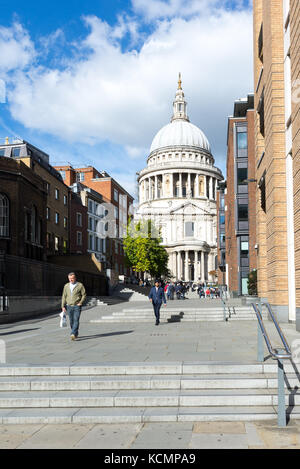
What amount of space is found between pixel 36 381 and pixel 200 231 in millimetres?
117808

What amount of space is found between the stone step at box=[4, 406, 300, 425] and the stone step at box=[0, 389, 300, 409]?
0.11 meters

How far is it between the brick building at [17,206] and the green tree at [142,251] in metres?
42.0

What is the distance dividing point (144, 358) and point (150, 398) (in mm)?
2281

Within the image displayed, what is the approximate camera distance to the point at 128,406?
7598 mm

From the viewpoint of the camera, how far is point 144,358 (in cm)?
991

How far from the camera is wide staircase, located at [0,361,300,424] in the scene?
23.4ft

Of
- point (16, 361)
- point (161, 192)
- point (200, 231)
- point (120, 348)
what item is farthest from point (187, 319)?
point (161, 192)

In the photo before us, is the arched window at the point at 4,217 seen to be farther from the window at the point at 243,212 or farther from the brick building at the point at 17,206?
the window at the point at 243,212

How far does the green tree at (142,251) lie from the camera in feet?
260

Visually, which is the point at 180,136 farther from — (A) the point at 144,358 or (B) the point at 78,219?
(A) the point at 144,358

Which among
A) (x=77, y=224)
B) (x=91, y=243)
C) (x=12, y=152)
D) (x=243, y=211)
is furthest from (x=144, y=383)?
(x=91, y=243)

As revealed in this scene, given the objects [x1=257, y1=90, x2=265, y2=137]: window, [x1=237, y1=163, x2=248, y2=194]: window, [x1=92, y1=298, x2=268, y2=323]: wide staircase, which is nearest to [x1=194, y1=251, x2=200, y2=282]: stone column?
[x1=237, y1=163, x2=248, y2=194]: window

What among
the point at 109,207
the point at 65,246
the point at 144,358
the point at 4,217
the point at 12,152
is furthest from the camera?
the point at 109,207

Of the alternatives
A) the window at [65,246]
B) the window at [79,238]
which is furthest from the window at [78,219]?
the window at [65,246]
